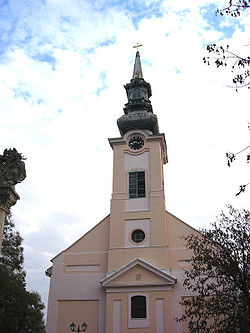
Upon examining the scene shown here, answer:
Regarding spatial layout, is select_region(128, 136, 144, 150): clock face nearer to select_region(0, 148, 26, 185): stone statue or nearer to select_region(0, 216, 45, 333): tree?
select_region(0, 216, 45, 333): tree

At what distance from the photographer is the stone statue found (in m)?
7.77

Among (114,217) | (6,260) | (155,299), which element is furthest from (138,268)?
(6,260)

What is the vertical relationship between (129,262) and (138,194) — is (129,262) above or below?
below

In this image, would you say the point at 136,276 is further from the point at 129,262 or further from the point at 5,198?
the point at 5,198

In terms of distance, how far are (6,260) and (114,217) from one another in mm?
7502

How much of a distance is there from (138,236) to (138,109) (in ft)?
37.9

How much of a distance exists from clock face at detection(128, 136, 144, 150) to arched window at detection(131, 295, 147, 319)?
10.9 meters

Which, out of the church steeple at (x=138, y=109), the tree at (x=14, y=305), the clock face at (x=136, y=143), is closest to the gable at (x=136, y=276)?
the tree at (x=14, y=305)

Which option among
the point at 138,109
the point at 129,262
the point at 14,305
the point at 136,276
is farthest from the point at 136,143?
the point at 14,305

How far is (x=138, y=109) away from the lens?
3038cm

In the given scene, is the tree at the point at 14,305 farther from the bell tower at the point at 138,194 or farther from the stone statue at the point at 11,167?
the stone statue at the point at 11,167

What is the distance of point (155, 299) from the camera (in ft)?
68.3

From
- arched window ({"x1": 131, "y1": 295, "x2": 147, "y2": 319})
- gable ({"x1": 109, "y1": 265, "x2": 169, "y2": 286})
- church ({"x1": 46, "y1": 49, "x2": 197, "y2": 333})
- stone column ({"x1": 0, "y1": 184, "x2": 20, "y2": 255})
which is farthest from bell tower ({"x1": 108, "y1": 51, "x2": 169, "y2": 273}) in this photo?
stone column ({"x1": 0, "y1": 184, "x2": 20, "y2": 255})

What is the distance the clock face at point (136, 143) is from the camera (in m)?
27.2
